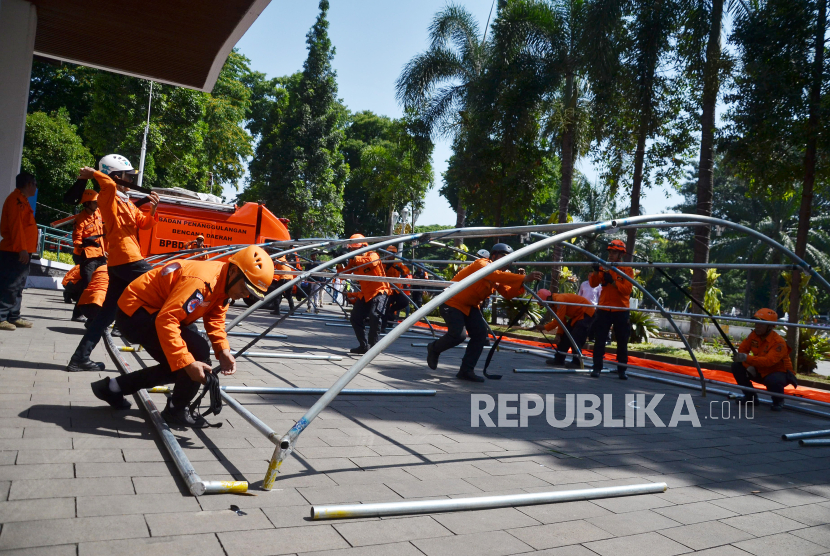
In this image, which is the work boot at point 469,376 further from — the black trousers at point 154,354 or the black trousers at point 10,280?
the black trousers at point 10,280

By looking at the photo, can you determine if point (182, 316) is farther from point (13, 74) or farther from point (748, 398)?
point (748, 398)

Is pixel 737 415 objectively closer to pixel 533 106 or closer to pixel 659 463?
pixel 659 463

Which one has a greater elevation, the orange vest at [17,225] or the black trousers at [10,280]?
the orange vest at [17,225]

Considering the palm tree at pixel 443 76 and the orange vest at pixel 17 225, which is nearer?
the orange vest at pixel 17 225

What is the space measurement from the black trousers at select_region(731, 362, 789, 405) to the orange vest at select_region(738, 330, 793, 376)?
8 cm

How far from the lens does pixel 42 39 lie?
28.2 feet

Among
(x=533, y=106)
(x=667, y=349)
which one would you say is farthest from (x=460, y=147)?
(x=667, y=349)

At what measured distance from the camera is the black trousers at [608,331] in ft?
28.9

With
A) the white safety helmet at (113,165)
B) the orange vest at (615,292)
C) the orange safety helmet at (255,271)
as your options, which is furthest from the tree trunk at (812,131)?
the white safety helmet at (113,165)

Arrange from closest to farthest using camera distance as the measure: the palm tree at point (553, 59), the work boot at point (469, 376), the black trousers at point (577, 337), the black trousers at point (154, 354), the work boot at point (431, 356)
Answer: the black trousers at point (154, 354) → the work boot at point (469, 376) → the work boot at point (431, 356) → the black trousers at point (577, 337) → the palm tree at point (553, 59)

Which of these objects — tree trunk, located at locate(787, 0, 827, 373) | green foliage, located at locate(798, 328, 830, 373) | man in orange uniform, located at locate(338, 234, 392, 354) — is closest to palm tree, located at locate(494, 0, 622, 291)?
green foliage, located at locate(798, 328, 830, 373)

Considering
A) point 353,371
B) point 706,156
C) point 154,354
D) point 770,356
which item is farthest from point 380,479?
point 706,156

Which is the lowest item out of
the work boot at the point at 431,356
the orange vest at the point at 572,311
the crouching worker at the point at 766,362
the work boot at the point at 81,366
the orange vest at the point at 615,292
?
the work boot at the point at 81,366

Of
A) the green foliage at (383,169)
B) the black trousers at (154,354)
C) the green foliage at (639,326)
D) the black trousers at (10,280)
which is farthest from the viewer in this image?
the green foliage at (383,169)
